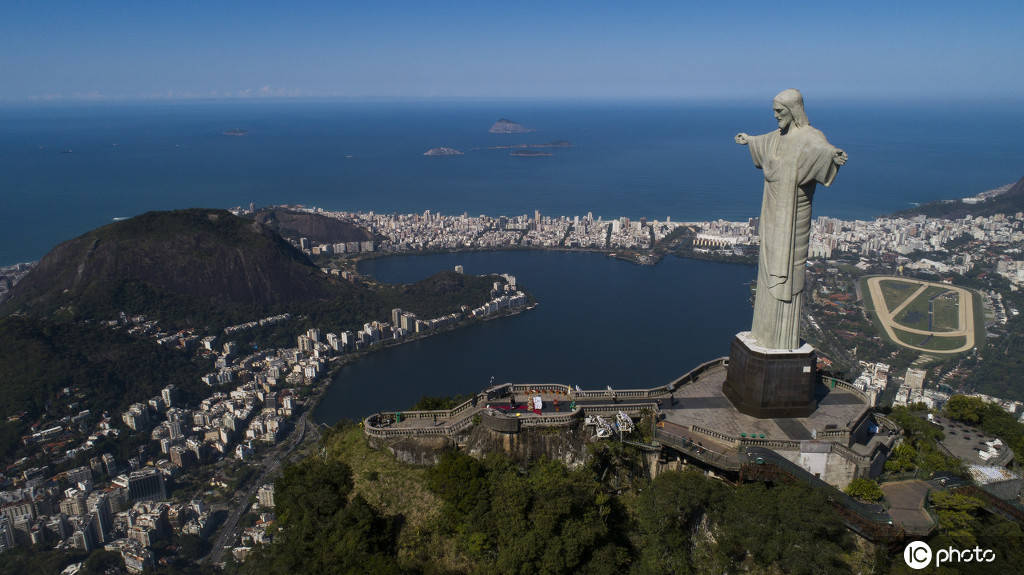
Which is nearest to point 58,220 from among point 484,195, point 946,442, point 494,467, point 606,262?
point 484,195

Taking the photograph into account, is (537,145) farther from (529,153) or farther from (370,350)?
(370,350)

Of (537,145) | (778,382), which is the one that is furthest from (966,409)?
(537,145)

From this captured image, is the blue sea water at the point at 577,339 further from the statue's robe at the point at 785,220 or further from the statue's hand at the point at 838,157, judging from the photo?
the statue's hand at the point at 838,157

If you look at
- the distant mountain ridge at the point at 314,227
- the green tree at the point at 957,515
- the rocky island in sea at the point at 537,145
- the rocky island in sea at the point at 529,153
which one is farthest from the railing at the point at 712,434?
the rocky island in sea at the point at 537,145

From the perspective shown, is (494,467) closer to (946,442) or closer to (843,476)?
(843,476)

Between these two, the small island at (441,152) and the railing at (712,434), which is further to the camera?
the small island at (441,152)

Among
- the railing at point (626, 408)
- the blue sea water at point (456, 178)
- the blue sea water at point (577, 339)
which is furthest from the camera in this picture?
the blue sea water at point (456, 178)
